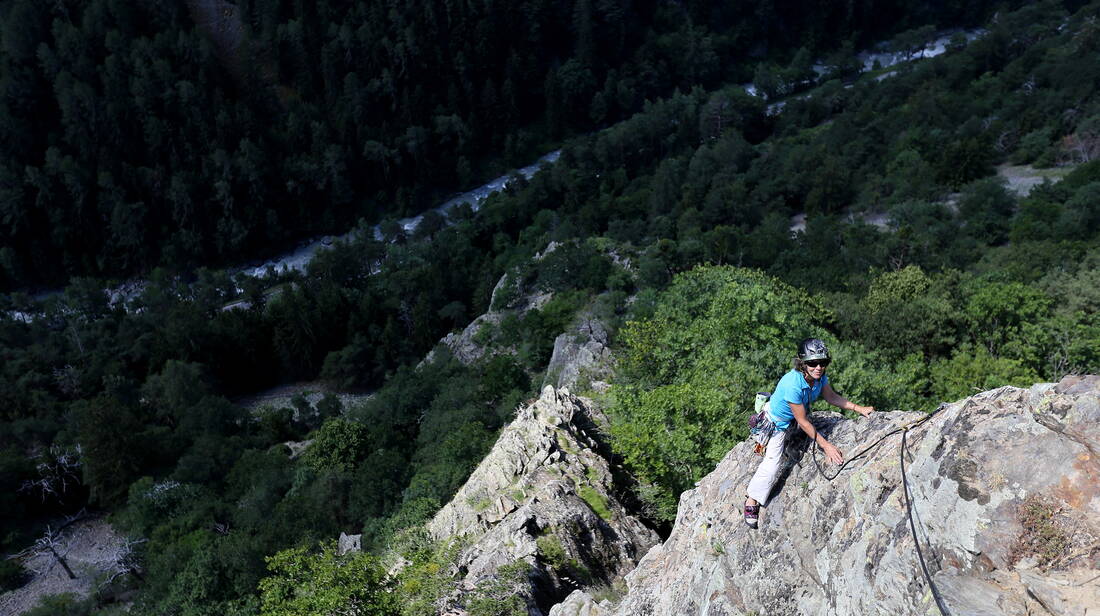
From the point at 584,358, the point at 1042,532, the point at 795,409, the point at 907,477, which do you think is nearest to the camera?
the point at 1042,532

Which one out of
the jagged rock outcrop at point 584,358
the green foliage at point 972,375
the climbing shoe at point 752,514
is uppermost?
the climbing shoe at point 752,514

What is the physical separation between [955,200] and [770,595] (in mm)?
76056

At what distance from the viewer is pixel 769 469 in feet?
32.2

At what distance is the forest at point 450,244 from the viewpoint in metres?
29.9

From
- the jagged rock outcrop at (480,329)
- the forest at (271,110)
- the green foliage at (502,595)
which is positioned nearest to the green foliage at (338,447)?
the jagged rock outcrop at (480,329)

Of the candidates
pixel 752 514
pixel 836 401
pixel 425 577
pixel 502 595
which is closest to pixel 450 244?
pixel 425 577

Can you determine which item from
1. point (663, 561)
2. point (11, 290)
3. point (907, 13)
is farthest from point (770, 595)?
point (907, 13)

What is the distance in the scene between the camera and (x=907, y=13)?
6437 inches

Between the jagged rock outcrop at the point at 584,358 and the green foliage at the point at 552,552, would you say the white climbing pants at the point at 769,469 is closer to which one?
the green foliage at the point at 552,552

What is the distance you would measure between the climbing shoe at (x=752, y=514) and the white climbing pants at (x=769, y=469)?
146mm

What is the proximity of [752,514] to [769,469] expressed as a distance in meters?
0.77

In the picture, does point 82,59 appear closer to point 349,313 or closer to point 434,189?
point 434,189

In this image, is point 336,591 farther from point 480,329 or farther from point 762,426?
point 480,329

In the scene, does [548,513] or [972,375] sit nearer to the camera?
[548,513]
